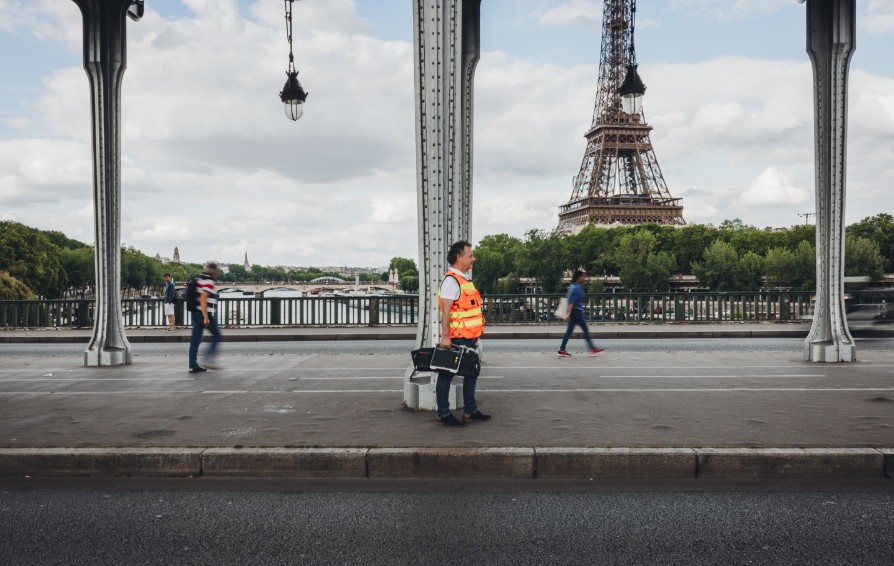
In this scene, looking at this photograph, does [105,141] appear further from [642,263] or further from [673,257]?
[673,257]

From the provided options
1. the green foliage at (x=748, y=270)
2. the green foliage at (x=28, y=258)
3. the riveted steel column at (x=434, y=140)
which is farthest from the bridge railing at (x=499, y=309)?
the green foliage at (x=748, y=270)

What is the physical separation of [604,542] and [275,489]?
7.44 ft

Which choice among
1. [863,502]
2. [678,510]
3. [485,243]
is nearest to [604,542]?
[678,510]

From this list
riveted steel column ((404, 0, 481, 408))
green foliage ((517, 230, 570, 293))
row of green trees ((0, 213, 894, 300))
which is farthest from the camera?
green foliage ((517, 230, 570, 293))

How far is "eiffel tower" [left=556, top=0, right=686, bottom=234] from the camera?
83562 mm

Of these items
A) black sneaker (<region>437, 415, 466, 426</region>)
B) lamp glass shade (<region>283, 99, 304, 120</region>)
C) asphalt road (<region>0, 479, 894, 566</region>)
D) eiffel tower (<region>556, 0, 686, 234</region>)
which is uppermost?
eiffel tower (<region>556, 0, 686, 234</region>)

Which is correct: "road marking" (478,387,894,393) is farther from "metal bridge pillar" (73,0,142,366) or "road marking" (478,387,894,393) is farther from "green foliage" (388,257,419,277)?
"green foliage" (388,257,419,277)

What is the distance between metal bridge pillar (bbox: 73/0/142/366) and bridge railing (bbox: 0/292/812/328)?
1005 centimetres

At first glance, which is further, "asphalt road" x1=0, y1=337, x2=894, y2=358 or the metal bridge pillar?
"asphalt road" x1=0, y1=337, x2=894, y2=358

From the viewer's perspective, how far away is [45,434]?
245 inches

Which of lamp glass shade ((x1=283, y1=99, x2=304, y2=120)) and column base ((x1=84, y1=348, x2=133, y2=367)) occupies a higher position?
lamp glass shade ((x1=283, y1=99, x2=304, y2=120))

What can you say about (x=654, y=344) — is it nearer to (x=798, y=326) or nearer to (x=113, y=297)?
(x=798, y=326)

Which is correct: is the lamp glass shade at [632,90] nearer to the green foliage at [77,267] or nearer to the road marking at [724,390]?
the road marking at [724,390]

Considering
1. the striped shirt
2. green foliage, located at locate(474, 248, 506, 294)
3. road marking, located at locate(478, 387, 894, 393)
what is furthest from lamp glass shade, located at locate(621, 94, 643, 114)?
green foliage, located at locate(474, 248, 506, 294)
